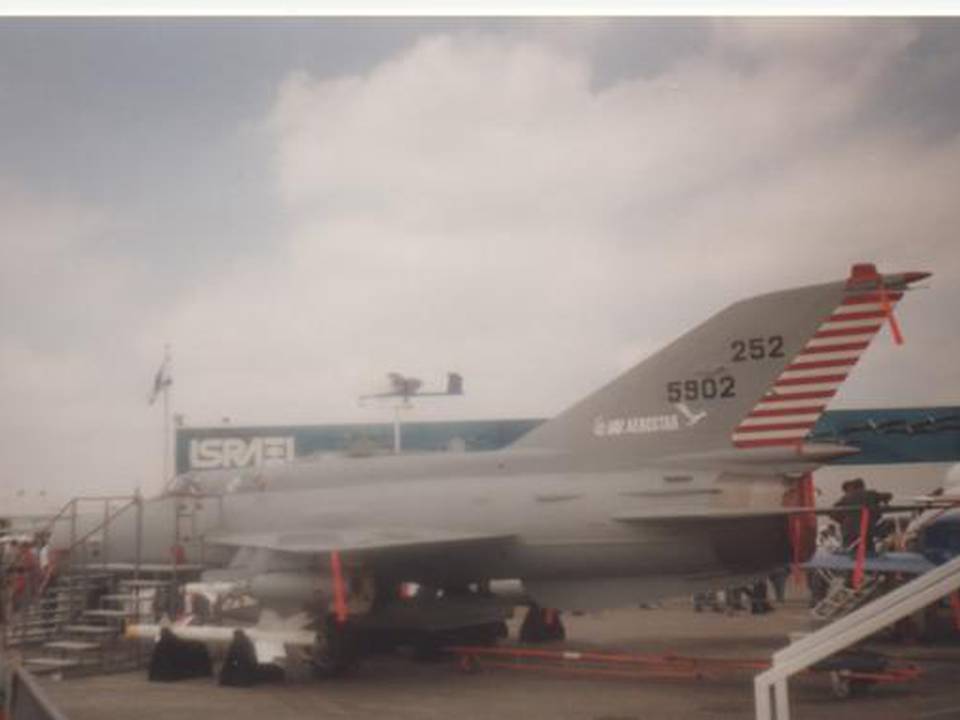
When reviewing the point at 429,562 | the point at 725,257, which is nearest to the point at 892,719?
the point at 725,257

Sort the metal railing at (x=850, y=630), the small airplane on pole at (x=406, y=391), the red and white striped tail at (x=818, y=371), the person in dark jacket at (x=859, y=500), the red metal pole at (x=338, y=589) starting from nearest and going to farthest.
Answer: the metal railing at (x=850, y=630) → the person in dark jacket at (x=859, y=500) → the red and white striped tail at (x=818, y=371) → the red metal pole at (x=338, y=589) → the small airplane on pole at (x=406, y=391)

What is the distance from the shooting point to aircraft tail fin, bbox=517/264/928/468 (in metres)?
4.98

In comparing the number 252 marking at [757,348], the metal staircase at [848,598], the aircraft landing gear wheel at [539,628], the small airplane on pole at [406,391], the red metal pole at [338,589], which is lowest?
the aircraft landing gear wheel at [539,628]

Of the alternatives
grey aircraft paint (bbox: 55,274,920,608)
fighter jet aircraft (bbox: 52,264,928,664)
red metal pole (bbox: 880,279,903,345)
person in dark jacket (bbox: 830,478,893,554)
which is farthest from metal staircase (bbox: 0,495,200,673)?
red metal pole (bbox: 880,279,903,345)

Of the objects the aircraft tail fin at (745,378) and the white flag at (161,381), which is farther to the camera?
the white flag at (161,381)

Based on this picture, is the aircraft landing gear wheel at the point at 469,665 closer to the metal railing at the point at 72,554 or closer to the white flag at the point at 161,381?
the metal railing at the point at 72,554

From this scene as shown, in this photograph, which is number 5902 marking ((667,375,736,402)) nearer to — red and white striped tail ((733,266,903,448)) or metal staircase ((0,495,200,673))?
red and white striped tail ((733,266,903,448))

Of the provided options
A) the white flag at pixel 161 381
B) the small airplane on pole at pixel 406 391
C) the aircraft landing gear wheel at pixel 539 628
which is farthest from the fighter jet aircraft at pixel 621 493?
the aircraft landing gear wheel at pixel 539 628

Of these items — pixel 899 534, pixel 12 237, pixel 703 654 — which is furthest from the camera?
pixel 899 534

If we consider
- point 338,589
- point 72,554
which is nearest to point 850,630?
point 338,589

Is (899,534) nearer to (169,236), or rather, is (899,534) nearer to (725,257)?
Answer: (725,257)

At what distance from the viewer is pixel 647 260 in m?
5.17

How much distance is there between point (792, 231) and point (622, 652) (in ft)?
10.6

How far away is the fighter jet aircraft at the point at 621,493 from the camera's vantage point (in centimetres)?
507
